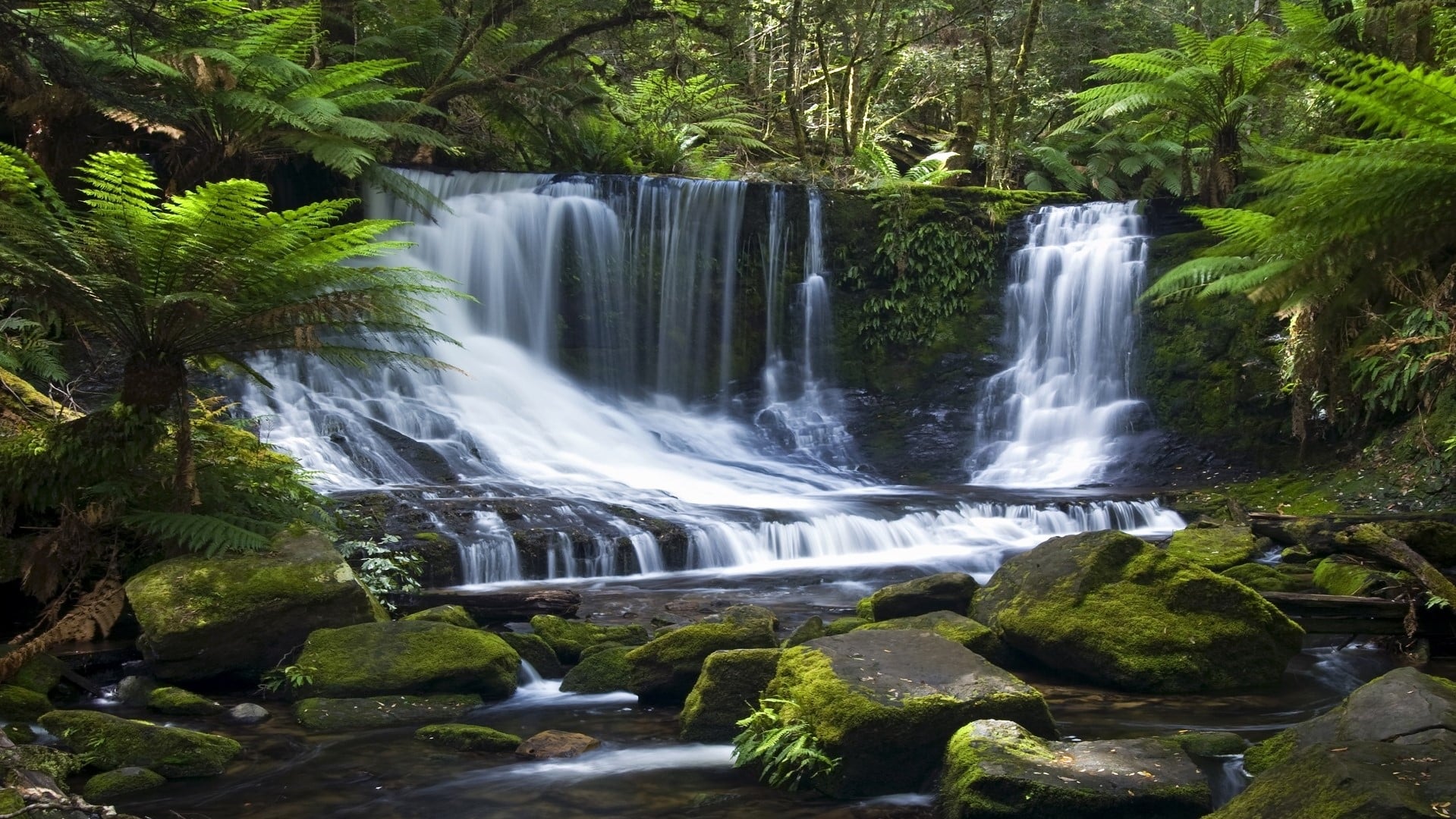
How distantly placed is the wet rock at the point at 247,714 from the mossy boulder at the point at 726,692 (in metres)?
1.92

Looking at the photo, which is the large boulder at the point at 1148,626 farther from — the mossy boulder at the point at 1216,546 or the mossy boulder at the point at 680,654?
the mossy boulder at the point at 1216,546

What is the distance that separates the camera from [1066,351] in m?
14.7

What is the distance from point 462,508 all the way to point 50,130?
20.0 ft

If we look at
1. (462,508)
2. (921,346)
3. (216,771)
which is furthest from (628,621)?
(921,346)

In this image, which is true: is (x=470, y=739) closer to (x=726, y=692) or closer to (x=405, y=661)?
(x=405, y=661)

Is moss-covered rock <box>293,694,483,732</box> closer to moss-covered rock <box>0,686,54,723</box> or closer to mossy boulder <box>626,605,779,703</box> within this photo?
mossy boulder <box>626,605,779,703</box>

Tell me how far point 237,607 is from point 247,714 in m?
0.68

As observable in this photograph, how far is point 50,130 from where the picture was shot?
430 inches

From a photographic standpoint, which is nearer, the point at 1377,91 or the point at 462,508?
the point at 1377,91

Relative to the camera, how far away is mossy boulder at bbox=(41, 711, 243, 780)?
4355 mm

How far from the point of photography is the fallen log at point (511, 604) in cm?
700

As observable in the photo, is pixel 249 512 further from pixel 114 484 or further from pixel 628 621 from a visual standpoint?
pixel 628 621

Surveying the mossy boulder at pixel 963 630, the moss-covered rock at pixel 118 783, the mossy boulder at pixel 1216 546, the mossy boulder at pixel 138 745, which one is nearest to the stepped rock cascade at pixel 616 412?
the mossy boulder at pixel 1216 546

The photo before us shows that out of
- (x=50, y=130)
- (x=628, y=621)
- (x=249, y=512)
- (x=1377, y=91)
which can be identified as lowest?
(x=628, y=621)
